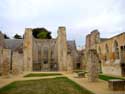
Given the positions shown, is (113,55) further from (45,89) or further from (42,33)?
(42,33)

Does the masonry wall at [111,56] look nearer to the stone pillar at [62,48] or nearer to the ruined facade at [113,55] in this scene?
the ruined facade at [113,55]

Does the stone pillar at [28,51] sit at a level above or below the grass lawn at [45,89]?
above

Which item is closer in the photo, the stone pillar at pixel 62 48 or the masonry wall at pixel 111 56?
the masonry wall at pixel 111 56

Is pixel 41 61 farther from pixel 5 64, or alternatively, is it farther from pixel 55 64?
pixel 5 64

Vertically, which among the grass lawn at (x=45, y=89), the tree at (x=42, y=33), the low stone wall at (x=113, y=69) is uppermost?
the tree at (x=42, y=33)

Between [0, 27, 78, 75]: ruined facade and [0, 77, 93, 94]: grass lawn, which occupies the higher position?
[0, 27, 78, 75]: ruined facade

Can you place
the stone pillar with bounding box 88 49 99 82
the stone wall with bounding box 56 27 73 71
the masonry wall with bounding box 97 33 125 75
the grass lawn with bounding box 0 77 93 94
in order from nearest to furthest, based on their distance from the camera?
the grass lawn with bounding box 0 77 93 94
the stone pillar with bounding box 88 49 99 82
the masonry wall with bounding box 97 33 125 75
the stone wall with bounding box 56 27 73 71

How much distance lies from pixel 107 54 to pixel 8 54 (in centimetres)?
1596

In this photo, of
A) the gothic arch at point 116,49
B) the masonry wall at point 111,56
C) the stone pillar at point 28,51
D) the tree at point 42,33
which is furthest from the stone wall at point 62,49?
the gothic arch at point 116,49

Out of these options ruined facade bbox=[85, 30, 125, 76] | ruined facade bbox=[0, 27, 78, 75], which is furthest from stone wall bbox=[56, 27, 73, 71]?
ruined facade bbox=[85, 30, 125, 76]

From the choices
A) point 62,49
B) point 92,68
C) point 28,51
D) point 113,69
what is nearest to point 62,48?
point 62,49

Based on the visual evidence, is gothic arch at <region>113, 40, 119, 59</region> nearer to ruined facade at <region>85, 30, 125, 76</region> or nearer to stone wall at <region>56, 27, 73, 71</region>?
ruined facade at <region>85, 30, 125, 76</region>

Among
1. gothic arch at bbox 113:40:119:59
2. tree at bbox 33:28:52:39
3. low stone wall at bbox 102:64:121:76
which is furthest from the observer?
tree at bbox 33:28:52:39

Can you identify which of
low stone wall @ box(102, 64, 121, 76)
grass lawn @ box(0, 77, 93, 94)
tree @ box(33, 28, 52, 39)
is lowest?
grass lawn @ box(0, 77, 93, 94)
